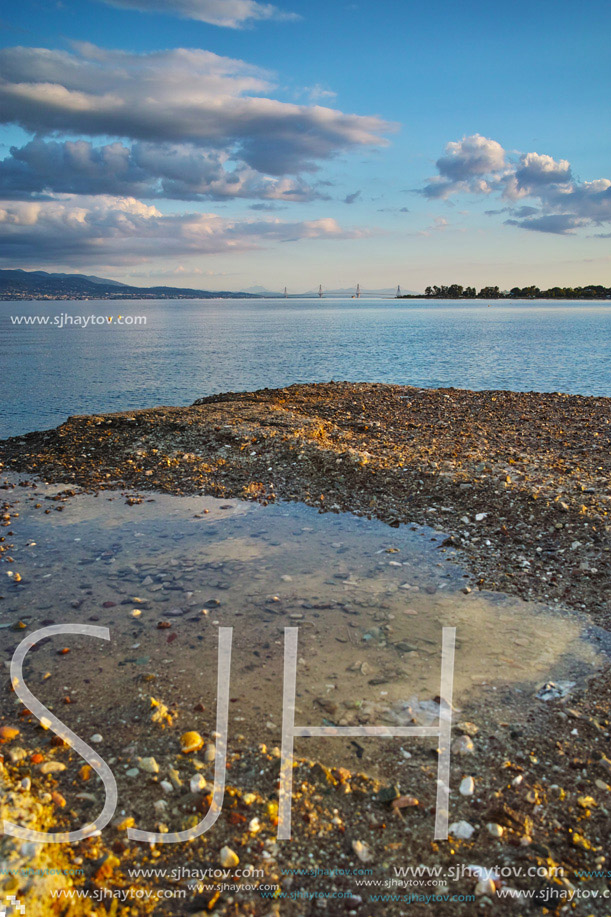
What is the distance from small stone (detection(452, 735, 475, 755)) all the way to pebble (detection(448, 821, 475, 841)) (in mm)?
888

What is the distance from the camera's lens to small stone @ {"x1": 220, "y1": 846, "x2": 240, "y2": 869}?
442 centimetres

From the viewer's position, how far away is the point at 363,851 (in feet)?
15.0

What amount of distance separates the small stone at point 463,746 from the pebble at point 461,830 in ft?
2.91

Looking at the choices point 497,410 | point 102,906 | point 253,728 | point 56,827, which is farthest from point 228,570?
point 497,410

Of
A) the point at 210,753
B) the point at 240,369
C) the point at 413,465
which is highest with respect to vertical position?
the point at 240,369

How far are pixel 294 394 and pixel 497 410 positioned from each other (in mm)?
9469

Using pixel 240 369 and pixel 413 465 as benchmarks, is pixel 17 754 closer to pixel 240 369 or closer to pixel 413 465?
pixel 413 465

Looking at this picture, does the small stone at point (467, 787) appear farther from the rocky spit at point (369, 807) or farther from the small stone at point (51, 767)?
the small stone at point (51, 767)

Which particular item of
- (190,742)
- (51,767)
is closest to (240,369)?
(190,742)

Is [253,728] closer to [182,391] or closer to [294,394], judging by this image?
[294,394]

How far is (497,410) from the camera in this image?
23453 millimetres

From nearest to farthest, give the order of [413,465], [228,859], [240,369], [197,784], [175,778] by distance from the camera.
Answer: [228,859], [197,784], [175,778], [413,465], [240,369]

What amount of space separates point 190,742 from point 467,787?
286 cm

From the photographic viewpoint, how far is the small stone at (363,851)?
4.52m
